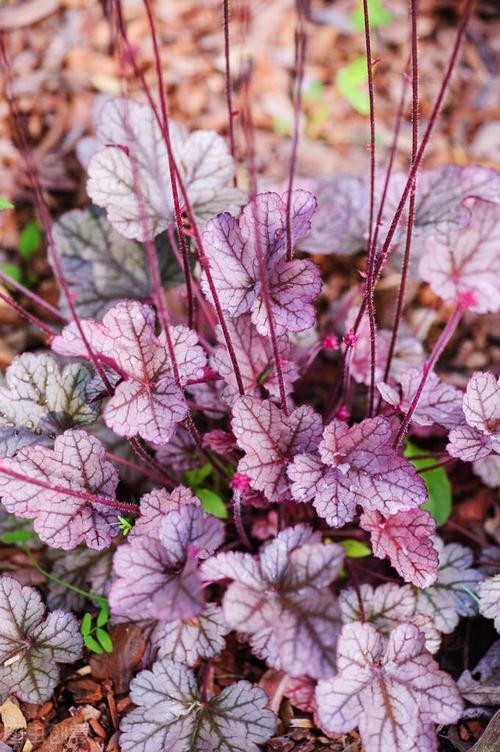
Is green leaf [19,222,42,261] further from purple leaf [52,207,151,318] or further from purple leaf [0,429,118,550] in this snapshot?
purple leaf [0,429,118,550]

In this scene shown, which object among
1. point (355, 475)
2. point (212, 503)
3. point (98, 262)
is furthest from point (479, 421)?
point (98, 262)

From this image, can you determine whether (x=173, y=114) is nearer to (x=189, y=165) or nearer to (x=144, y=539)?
(x=189, y=165)

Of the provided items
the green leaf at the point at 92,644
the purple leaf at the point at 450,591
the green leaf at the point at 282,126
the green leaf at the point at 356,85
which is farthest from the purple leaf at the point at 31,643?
the green leaf at the point at 356,85

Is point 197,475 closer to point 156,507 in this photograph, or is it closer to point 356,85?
point 156,507

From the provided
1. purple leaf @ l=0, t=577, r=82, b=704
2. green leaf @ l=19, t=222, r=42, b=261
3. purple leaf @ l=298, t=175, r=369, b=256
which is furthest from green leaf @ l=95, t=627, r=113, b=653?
green leaf @ l=19, t=222, r=42, b=261

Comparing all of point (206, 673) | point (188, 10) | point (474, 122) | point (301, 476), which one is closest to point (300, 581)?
point (301, 476)

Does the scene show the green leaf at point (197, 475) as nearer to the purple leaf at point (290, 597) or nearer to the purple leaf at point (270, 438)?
the purple leaf at point (270, 438)
